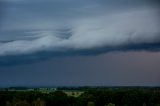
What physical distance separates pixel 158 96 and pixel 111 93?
544 centimetres

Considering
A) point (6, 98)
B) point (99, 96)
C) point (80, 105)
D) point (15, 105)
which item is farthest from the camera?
point (99, 96)

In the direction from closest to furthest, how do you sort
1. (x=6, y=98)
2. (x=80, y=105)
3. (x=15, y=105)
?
(x=15, y=105) → (x=80, y=105) → (x=6, y=98)

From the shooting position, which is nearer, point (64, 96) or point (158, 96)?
point (158, 96)

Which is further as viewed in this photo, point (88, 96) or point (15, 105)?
point (88, 96)

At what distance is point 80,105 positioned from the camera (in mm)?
32344

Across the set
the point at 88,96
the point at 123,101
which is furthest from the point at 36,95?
the point at 123,101

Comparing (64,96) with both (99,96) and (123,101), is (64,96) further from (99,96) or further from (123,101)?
(123,101)

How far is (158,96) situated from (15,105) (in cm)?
1952

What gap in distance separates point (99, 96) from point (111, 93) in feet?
4.66

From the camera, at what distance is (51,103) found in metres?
36.9

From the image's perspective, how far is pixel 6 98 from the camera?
114 feet

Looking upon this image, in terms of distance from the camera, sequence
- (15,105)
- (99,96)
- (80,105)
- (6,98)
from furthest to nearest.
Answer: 1. (99,96)
2. (6,98)
3. (80,105)
4. (15,105)

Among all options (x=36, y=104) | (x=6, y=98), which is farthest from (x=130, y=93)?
(x=36, y=104)

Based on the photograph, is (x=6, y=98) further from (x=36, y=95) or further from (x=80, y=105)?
(x=80, y=105)
